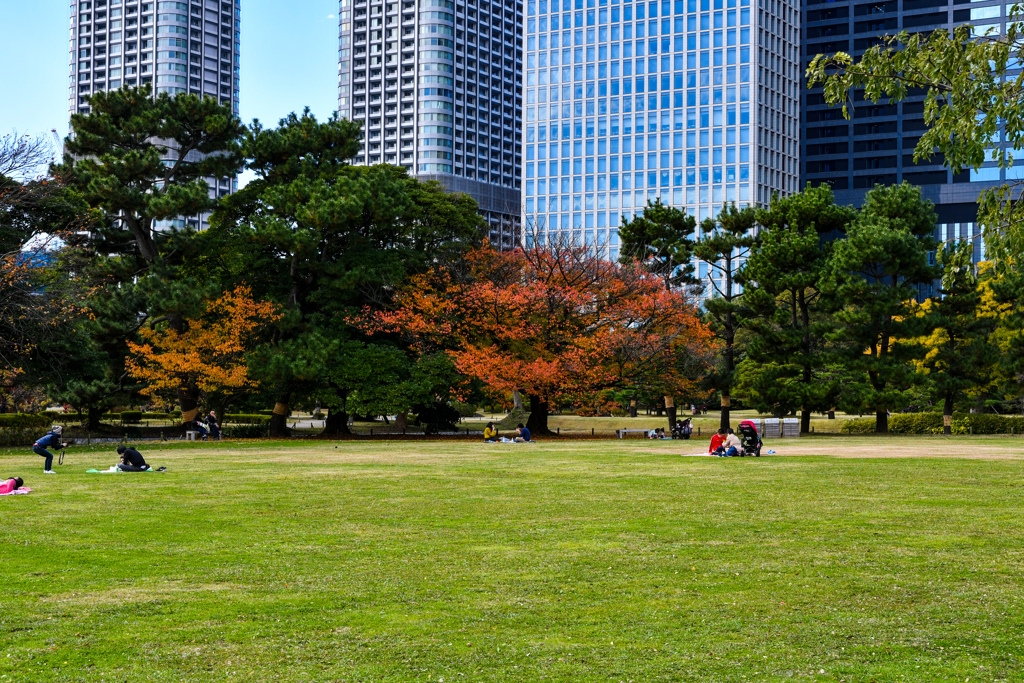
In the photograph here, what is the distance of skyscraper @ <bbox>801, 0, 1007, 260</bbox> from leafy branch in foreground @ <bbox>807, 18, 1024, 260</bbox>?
139 metres

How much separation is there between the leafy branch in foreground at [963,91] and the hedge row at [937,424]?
4880 cm

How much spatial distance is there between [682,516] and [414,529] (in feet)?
14.5

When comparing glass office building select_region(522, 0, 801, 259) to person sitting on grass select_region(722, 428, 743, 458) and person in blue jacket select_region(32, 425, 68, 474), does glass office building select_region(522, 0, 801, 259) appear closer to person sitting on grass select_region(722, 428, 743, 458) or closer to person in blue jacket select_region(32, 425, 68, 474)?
person sitting on grass select_region(722, 428, 743, 458)

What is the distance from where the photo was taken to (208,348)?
48031 millimetres

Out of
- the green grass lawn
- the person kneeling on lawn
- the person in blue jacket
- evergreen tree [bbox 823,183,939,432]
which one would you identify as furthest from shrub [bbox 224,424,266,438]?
the green grass lawn

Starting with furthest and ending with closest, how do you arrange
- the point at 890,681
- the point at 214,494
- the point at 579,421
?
the point at 579,421, the point at 214,494, the point at 890,681

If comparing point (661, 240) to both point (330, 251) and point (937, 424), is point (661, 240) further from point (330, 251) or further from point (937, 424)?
point (330, 251)

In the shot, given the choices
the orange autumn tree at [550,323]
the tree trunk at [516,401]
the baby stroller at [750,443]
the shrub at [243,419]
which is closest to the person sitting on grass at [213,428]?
the orange autumn tree at [550,323]

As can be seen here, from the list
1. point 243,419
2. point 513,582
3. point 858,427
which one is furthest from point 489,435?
point 513,582

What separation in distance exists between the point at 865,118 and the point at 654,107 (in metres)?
33.0

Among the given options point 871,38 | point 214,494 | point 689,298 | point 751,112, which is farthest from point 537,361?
point 871,38

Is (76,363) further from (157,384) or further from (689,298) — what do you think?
(689,298)

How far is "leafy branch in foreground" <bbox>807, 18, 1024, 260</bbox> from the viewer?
1100cm

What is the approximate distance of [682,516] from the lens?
53.2 feet
